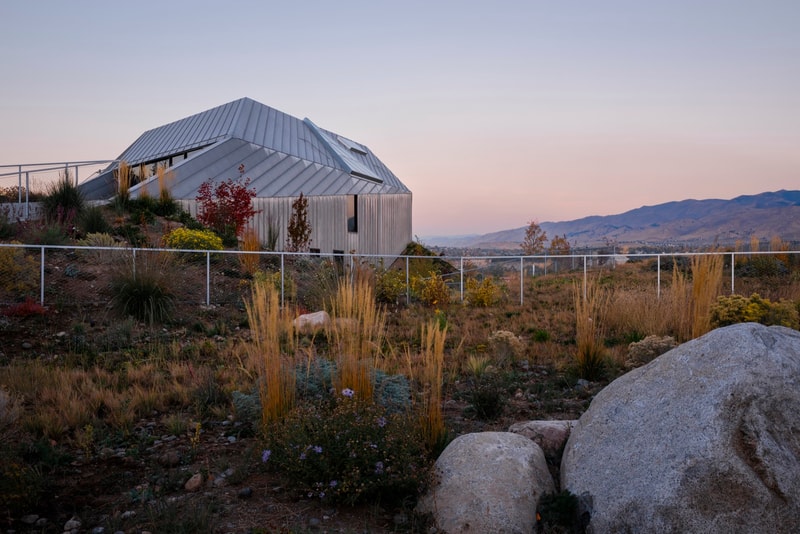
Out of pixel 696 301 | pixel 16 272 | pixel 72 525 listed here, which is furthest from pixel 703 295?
pixel 16 272

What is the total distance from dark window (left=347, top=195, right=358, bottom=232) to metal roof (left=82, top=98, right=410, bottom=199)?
0.47 m

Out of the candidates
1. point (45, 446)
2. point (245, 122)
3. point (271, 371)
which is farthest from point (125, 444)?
point (245, 122)

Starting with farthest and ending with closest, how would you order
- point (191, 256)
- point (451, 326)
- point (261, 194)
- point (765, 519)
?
point (261, 194) < point (191, 256) < point (451, 326) < point (765, 519)

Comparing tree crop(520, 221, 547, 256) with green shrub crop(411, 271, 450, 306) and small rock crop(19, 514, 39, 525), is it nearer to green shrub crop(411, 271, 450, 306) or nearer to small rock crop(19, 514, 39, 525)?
green shrub crop(411, 271, 450, 306)

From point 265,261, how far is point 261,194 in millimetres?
7410

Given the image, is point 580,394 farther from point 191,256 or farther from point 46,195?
point 46,195

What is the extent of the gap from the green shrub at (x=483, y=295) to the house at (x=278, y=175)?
17.0ft

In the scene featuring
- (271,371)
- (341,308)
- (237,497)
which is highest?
(341,308)

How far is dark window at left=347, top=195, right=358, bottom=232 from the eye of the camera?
86.9 feet

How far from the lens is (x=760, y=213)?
16125 cm

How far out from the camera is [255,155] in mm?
26422

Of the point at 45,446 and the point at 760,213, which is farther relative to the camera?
the point at 760,213

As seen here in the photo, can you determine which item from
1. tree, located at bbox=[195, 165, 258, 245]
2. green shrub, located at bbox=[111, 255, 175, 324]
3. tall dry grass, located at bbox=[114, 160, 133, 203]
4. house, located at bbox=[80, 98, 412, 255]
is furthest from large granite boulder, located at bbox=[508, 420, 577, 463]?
tall dry grass, located at bbox=[114, 160, 133, 203]

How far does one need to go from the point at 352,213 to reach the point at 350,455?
76.0ft
